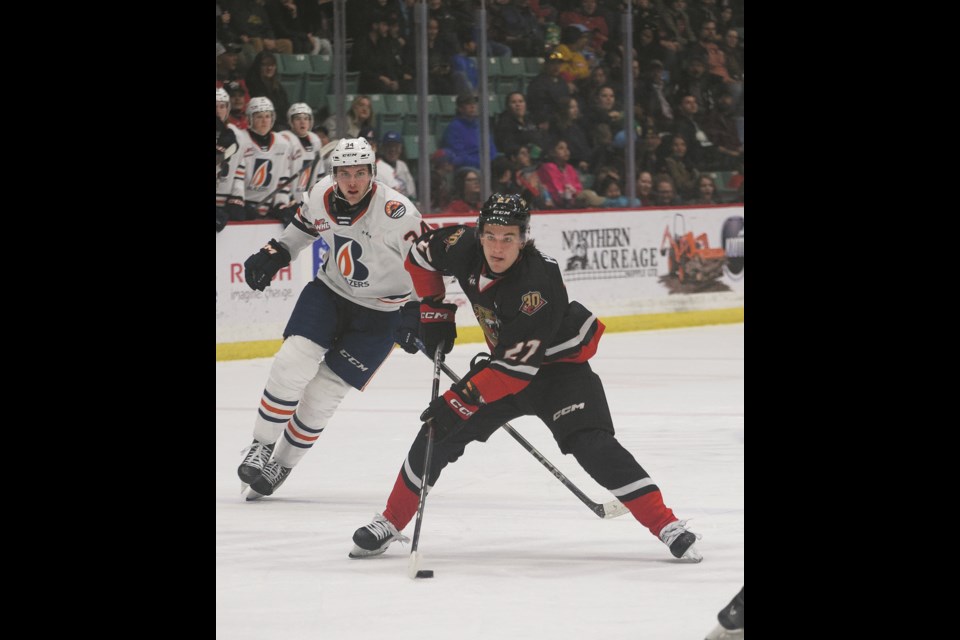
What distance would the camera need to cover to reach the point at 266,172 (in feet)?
27.0

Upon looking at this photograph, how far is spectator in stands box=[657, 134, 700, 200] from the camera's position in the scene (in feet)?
Answer: 32.7

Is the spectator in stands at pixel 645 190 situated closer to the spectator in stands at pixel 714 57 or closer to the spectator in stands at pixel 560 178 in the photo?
the spectator in stands at pixel 560 178

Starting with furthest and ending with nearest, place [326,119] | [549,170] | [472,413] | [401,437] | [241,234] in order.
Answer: [549,170]
[326,119]
[241,234]
[401,437]
[472,413]

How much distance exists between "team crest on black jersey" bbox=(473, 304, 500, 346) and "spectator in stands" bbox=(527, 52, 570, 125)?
614 centimetres

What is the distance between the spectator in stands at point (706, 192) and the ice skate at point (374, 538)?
21.7ft

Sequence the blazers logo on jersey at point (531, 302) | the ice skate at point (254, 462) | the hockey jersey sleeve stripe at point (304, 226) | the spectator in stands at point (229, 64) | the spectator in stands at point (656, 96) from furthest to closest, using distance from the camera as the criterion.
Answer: the spectator in stands at point (656, 96) → the spectator in stands at point (229, 64) → the hockey jersey sleeve stripe at point (304, 226) → the ice skate at point (254, 462) → the blazers logo on jersey at point (531, 302)

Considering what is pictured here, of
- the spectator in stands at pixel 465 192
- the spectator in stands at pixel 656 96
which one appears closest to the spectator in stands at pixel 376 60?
the spectator in stands at pixel 465 192

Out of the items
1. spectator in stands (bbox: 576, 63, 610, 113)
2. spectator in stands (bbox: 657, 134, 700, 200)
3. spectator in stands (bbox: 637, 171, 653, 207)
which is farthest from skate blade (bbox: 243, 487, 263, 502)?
spectator in stands (bbox: 657, 134, 700, 200)

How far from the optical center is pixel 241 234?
7832 millimetres

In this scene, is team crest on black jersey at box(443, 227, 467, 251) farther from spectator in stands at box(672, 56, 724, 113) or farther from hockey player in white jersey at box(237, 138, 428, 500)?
spectator in stands at box(672, 56, 724, 113)

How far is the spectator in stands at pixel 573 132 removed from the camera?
972 cm
